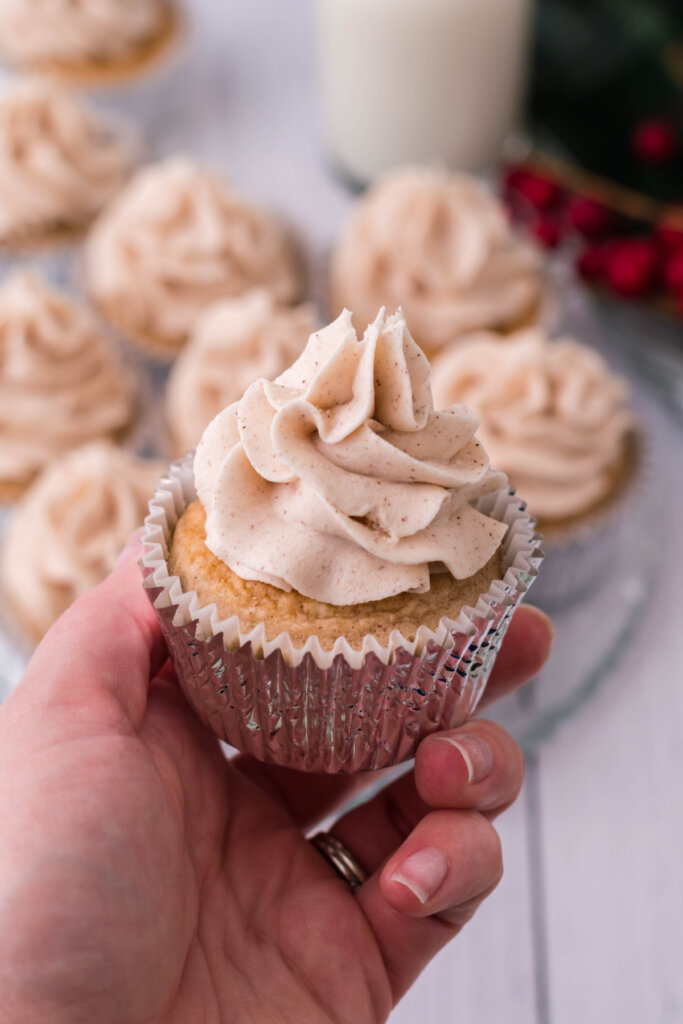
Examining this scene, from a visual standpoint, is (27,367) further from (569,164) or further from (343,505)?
(569,164)

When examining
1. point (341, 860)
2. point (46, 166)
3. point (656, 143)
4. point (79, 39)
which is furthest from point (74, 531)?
point (79, 39)

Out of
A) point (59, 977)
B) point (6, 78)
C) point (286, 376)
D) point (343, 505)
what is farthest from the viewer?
point (6, 78)

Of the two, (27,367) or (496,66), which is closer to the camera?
(27,367)

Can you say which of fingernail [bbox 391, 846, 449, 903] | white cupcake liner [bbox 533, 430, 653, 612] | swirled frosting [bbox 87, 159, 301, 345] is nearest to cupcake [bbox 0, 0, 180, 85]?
swirled frosting [bbox 87, 159, 301, 345]

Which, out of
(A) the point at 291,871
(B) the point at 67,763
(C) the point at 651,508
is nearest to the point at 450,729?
(A) the point at 291,871

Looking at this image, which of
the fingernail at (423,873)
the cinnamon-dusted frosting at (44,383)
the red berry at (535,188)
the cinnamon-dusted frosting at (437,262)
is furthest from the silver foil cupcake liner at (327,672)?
the red berry at (535,188)

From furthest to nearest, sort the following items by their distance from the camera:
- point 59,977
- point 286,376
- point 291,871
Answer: point 291,871, point 286,376, point 59,977
